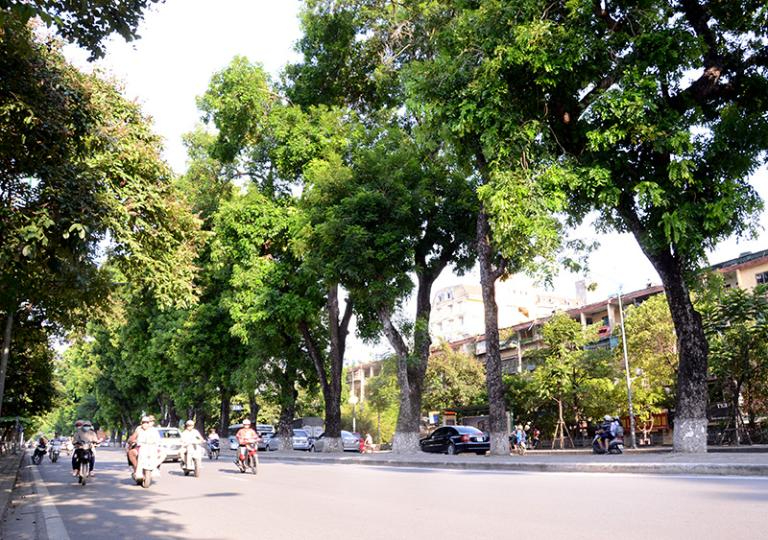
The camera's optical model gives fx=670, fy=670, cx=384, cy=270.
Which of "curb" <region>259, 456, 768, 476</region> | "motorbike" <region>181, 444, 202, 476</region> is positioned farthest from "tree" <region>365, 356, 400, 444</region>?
"motorbike" <region>181, 444, 202, 476</region>

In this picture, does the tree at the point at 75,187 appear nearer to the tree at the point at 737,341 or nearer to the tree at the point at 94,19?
the tree at the point at 94,19

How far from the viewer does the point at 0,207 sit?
37.7 feet

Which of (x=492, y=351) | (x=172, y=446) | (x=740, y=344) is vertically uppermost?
(x=740, y=344)

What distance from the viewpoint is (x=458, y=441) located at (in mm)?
28672

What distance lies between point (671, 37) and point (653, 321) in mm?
27666

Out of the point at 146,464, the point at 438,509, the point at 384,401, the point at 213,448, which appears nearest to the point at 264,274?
the point at 213,448

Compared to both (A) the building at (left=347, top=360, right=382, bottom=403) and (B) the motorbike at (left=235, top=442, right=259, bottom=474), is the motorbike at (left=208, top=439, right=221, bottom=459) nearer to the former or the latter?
(B) the motorbike at (left=235, top=442, right=259, bottom=474)

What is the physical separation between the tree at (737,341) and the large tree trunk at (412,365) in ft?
38.9

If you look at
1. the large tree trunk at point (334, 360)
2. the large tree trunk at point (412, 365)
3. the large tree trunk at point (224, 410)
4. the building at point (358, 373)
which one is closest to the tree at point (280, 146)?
the large tree trunk at point (334, 360)

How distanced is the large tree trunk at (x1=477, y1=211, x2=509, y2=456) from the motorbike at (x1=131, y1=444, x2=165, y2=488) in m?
10.6

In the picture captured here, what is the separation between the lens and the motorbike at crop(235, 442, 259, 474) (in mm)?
18422

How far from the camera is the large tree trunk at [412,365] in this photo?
2459 cm

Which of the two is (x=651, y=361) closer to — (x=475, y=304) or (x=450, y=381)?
(x=450, y=381)

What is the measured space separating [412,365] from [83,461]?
12105mm
